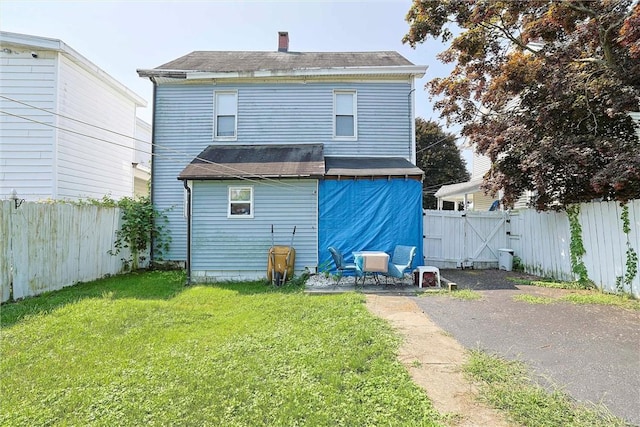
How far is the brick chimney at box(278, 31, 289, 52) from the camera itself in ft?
41.8

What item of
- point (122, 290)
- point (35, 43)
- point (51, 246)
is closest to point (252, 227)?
point (122, 290)

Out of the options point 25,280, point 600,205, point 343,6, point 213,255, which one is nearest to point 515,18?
point 343,6

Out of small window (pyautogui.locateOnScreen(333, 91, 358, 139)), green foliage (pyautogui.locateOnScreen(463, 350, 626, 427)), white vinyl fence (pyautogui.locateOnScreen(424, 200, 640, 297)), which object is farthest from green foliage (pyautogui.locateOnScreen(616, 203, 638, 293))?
small window (pyautogui.locateOnScreen(333, 91, 358, 139))

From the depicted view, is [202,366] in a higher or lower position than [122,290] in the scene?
lower

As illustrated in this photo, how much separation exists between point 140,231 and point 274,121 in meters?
5.57

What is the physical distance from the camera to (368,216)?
28.1 feet

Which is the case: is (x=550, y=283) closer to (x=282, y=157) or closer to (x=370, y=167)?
(x=370, y=167)

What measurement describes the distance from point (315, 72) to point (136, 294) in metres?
8.15

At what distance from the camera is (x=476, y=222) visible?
10633mm

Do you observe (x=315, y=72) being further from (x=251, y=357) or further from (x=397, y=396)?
(x=397, y=396)

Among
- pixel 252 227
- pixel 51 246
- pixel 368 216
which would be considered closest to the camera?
pixel 51 246

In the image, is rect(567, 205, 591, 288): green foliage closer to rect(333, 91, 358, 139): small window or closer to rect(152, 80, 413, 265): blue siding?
rect(152, 80, 413, 265): blue siding

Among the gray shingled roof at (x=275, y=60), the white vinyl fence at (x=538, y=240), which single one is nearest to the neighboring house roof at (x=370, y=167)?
the white vinyl fence at (x=538, y=240)

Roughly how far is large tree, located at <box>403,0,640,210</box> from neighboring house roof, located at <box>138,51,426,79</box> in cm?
177
